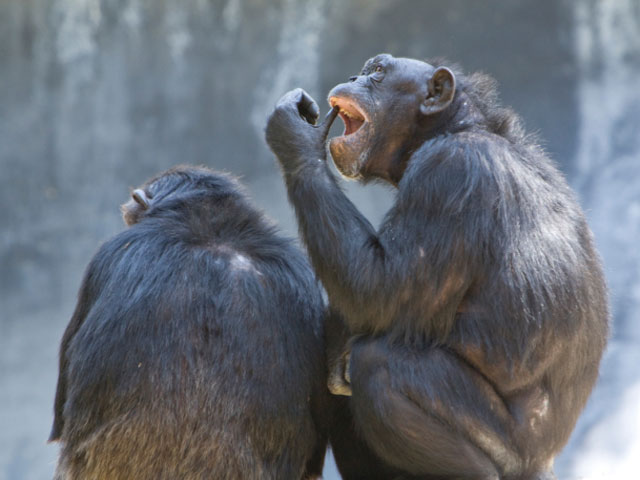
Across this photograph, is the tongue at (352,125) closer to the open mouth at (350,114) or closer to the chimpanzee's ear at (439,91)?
the open mouth at (350,114)

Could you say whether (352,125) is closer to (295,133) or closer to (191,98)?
(295,133)

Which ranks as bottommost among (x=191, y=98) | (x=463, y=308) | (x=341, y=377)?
(x=341, y=377)

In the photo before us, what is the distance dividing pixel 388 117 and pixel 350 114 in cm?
21

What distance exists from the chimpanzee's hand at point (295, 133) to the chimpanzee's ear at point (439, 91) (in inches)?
17.2

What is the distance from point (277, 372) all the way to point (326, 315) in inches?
19.3

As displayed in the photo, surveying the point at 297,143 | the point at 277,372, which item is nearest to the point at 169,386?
the point at 277,372

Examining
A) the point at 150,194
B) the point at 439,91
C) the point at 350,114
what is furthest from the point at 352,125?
the point at 150,194

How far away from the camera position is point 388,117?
4.12m

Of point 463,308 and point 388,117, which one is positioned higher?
point 388,117

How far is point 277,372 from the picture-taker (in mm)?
3623

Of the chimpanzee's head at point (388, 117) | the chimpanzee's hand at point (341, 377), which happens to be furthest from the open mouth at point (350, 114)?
the chimpanzee's hand at point (341, 377)

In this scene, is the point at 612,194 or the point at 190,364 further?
the point at 612,194

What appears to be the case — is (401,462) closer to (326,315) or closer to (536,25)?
(326,315)

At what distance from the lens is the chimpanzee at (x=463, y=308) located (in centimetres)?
345
